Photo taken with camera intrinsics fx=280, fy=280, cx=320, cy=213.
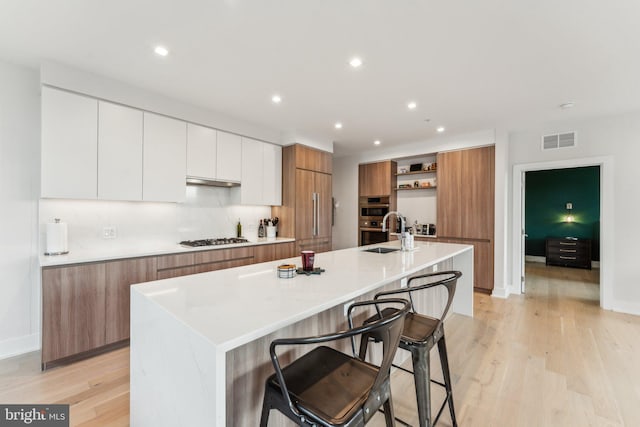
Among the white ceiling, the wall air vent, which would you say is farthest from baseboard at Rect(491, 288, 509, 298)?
the white ceiling

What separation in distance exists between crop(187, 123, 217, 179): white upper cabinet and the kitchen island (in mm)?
2098

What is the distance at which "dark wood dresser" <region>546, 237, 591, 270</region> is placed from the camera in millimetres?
6203

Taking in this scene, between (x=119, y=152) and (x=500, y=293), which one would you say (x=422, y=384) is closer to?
(x=119, y=152)

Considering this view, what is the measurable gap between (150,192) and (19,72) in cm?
148

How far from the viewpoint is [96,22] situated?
6.24 ft

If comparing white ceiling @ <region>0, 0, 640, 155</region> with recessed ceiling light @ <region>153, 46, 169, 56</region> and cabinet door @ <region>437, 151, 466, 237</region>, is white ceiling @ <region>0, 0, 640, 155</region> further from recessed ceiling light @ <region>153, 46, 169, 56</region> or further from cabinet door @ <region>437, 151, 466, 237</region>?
cabinet door @ <region>437, 151, 466, 237</region>

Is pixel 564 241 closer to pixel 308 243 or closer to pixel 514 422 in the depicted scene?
pixel 308 243

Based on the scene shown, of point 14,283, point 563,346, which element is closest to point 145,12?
point 14,283

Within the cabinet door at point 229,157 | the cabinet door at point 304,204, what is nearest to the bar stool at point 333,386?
the cabinet door at point 229,157

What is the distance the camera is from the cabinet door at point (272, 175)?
168 inches

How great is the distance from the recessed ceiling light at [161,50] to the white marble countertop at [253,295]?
5.91ft

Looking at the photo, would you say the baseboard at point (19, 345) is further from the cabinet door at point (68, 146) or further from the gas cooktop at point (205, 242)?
the gas cooktop at point (205, 242)

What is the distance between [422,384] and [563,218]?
296 inches

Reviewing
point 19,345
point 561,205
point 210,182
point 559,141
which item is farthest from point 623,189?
point 19,345
